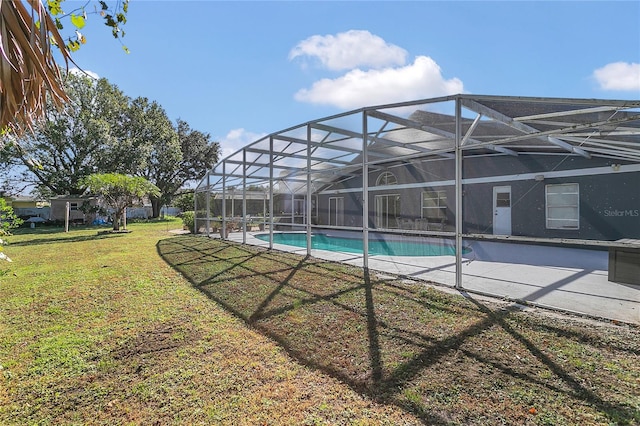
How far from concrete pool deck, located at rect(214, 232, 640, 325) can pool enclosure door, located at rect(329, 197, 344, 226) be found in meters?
7.71

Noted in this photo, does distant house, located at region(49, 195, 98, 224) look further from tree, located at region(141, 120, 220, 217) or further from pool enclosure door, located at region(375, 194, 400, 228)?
pool enclosure door, located at region(375, 194, 400, 228)

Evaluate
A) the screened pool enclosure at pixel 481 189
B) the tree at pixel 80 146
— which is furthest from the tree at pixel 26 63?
the tree at pixel 80 146

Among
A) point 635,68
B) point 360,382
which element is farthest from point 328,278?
point 635,68

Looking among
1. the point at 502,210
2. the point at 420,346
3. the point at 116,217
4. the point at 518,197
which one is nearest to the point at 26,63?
the point at 420,346

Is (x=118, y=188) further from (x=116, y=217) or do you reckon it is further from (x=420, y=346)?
(x=420, y=346)

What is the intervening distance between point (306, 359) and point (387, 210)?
11745 millimetres

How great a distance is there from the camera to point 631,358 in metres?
2.71

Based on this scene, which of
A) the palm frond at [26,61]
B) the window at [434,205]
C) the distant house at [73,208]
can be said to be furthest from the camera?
the distant house at [73,208]

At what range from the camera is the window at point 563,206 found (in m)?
8.88

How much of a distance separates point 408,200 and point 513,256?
5665 mm

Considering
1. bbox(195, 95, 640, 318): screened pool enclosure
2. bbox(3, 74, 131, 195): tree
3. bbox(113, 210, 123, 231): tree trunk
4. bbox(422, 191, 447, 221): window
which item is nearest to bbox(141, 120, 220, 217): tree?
bbox(3, 74, 131, 195): tree

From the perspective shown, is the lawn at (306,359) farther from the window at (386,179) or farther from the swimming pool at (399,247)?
the window at (386,179)

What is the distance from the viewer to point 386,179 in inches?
561

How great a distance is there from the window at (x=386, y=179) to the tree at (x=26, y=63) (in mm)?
12851
